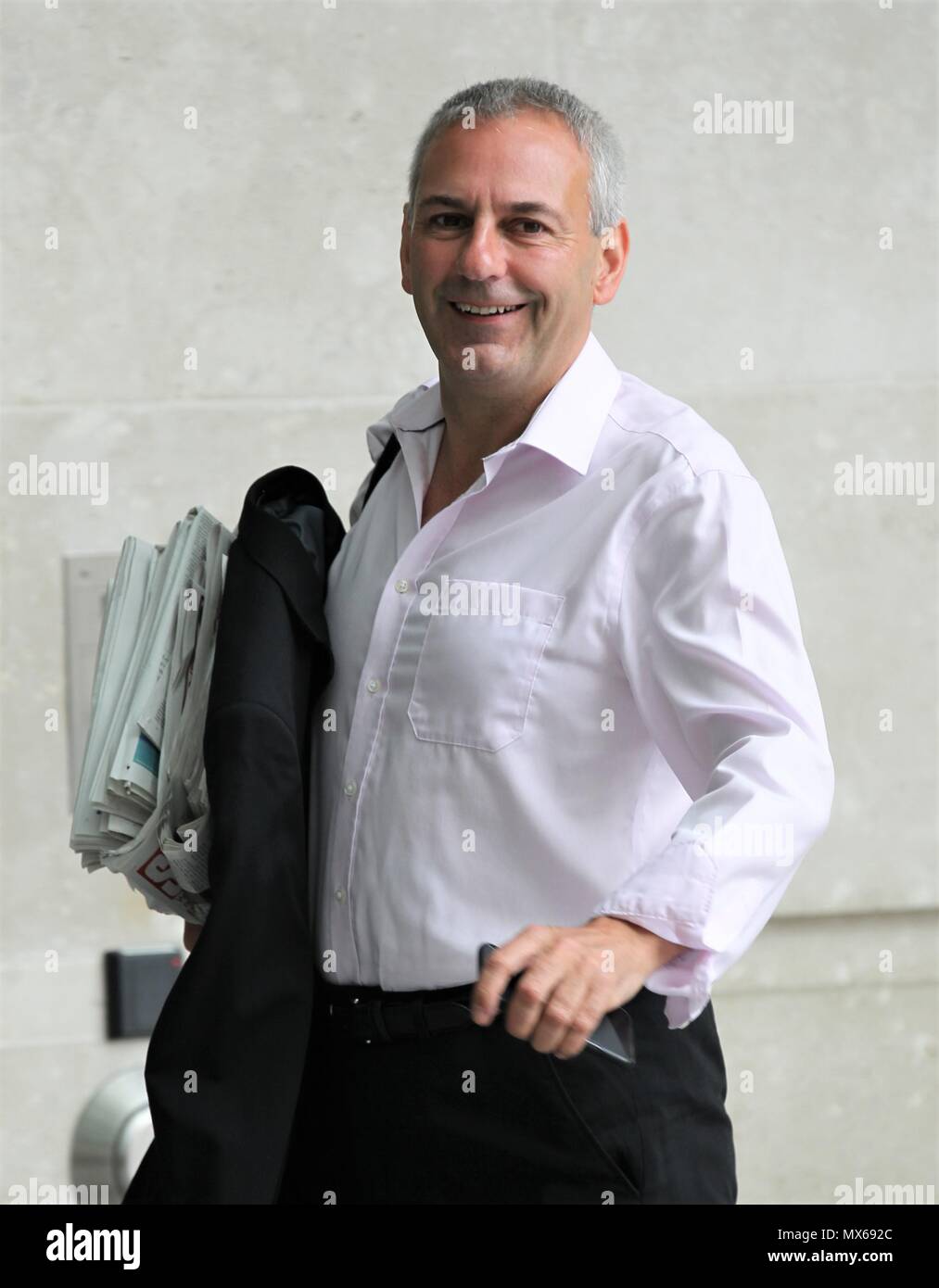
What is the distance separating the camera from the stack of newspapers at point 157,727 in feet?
5.27

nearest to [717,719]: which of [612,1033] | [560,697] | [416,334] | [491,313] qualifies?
[560,697]

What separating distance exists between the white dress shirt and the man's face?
0.06 metres

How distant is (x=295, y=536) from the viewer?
169cm

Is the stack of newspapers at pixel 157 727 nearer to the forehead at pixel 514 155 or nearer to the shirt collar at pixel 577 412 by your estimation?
the shirt collar at pixel 577 412

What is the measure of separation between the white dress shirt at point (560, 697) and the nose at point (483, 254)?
14cm

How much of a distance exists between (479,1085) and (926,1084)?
5.08 feet

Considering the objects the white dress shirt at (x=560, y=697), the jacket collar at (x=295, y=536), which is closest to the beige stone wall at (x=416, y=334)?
the jacket collar at (x=295, y=536)

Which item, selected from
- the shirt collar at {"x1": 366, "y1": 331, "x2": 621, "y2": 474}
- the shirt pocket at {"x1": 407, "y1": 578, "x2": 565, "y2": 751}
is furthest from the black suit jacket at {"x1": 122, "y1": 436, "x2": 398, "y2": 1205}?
the shirt collar at {"x1": 366, "y1": 331, "x2": 621, "y2": 474}

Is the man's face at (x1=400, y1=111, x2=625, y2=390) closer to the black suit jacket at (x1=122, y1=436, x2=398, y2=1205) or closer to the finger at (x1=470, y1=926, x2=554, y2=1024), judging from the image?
the black suit jacket at (x1=122, y1=436, x2=398, y2=1205)

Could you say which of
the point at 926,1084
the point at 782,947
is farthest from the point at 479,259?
the point at 926,1084

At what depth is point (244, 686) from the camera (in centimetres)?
154

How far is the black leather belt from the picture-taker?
1463mm

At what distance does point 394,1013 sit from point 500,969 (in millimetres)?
419
